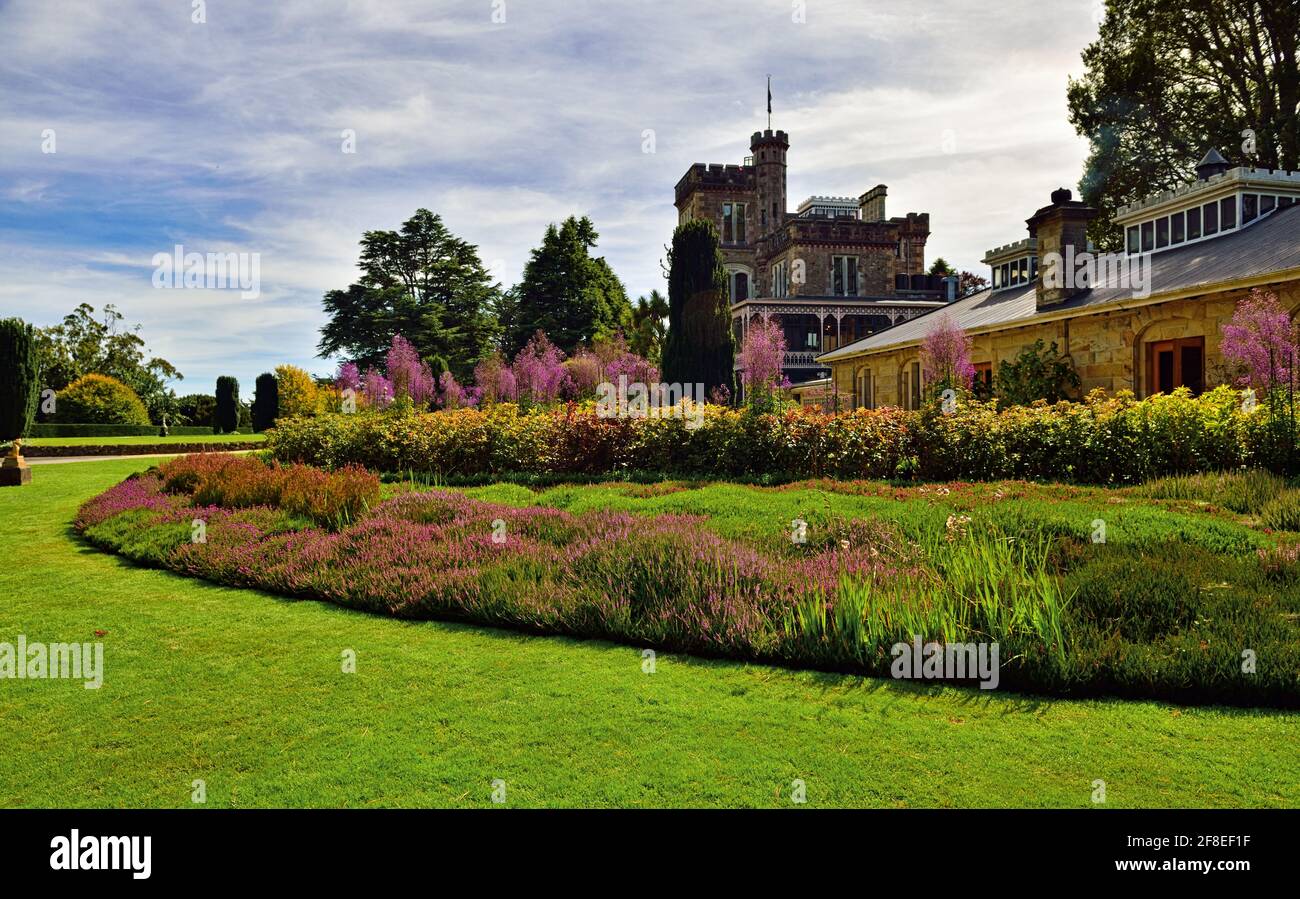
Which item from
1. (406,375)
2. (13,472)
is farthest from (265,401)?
(13,472)

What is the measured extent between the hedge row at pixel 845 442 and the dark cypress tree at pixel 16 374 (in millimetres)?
15790

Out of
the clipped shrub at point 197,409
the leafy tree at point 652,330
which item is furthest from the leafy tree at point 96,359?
the leafy tree at point 652,330

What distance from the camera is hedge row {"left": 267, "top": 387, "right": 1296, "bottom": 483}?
10906 millimetres

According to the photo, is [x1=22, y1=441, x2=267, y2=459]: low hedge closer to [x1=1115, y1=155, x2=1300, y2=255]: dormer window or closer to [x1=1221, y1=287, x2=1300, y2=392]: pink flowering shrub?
[x1=1221, y1=287, x2=1300, y2=392]: pink flowering shrub

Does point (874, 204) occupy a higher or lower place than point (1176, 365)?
higher

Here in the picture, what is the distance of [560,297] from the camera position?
154 ft

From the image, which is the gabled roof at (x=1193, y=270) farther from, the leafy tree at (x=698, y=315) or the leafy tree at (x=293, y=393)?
the leafy tree at (x=293, y=393)

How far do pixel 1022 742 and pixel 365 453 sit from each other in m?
14.1

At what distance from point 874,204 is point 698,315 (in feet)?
114

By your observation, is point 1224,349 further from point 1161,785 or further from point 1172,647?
point 1161,785

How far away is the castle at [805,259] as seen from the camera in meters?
42.7

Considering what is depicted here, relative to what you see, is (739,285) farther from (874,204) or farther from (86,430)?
(86,430)
